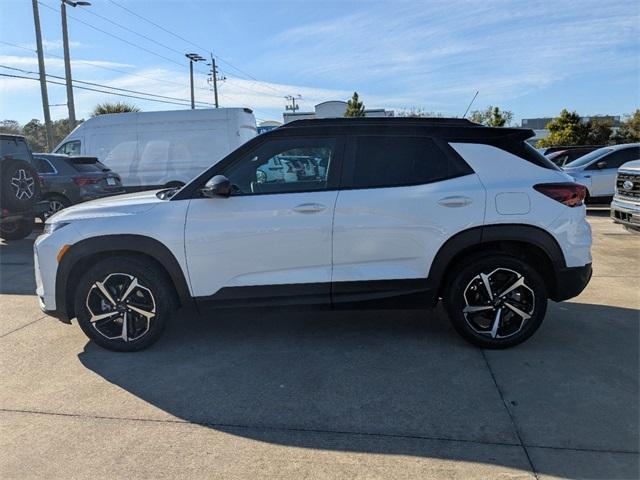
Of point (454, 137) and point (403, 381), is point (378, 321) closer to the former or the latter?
point (403, 381)

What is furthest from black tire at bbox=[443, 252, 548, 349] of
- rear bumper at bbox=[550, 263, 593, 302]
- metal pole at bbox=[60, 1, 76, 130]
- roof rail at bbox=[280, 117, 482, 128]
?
metal pole at bbox=[60, 1, 76, 130]

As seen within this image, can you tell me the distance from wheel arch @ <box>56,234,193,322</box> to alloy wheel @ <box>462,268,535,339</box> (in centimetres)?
232

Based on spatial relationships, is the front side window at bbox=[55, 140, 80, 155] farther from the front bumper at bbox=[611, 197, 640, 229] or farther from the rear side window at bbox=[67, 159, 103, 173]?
the front bumper at bbox=[611, 197, 640, 229]

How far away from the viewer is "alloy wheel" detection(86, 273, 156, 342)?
13.4 ft

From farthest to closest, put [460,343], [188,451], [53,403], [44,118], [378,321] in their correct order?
[44,118] → [378,321] → [460,343] → [53,403] → [188,451]

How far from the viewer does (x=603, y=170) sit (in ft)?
41.7

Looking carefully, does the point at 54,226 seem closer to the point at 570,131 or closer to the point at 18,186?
the point at 18,186

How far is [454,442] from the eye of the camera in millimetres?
2873

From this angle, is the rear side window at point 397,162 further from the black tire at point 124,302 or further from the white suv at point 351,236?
the black tire at point 124,302

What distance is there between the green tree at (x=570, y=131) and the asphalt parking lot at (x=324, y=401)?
3189 centimetres

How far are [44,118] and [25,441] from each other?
24.5 meters

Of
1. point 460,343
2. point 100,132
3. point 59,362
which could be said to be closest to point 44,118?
point 100,132

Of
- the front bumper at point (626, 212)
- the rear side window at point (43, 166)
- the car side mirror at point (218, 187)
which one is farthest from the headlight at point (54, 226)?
the front bumper at point (626, 212)

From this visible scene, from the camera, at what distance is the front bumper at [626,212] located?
281 inches
